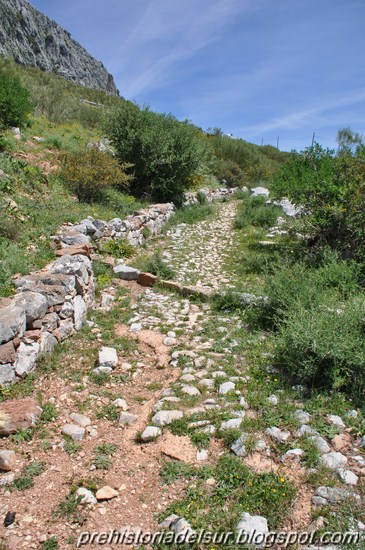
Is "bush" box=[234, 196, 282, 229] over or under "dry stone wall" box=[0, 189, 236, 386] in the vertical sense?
over

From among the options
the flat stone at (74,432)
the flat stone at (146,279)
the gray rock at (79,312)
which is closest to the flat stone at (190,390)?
the flat stone at (74,432)

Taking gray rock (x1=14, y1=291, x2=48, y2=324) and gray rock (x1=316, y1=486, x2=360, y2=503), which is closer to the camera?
gray rock (x1=316, y1=486, x2=360, y2=503)

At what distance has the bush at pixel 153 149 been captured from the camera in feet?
37.0

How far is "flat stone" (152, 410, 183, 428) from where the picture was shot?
123 inches

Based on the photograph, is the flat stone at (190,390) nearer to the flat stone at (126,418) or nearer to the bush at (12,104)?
the flat stone at (126,418)

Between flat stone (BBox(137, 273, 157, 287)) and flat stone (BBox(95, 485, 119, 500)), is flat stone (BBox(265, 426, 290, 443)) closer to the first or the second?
flat stone (BBox(95, 485, 119, 500))

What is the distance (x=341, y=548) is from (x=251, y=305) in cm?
340

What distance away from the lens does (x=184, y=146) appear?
1174 cm

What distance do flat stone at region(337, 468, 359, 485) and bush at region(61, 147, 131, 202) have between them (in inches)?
305

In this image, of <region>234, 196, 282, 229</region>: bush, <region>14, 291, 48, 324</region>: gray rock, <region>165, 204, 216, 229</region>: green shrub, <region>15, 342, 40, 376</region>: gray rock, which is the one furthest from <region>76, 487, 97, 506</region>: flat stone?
<region>234, 196, 282, 229</region>: bush

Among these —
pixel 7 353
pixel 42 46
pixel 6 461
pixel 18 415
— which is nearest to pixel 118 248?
pixel 7 353

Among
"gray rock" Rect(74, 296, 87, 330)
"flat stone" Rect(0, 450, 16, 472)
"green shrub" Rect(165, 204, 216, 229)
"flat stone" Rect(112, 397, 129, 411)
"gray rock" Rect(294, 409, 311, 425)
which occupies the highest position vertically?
"green shrub" Rect(165, 204, 216, 229)

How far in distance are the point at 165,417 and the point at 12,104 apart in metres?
10.4

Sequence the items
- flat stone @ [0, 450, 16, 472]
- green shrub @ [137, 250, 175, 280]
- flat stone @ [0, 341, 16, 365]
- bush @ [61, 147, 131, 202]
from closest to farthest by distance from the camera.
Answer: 1. flat stone @ [0, 450, 16, 472]
2. flat stone @ [0, 341, 16, 365]
3. green shrub @ [137, 250, 175, 280]
4. bush @ [61, 147, 131, 202]
